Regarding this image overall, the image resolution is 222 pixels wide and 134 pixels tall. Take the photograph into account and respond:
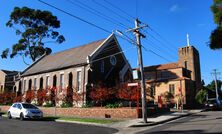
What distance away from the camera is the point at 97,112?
92.8 ft

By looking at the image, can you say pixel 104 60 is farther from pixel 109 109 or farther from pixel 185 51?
pixel 185 51

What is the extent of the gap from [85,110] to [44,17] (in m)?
35.2

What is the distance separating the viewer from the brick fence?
2617 centimetres

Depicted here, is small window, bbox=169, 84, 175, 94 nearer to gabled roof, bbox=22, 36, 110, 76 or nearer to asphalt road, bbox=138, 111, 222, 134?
gabled roof, bbox=22, 36, 110, 76

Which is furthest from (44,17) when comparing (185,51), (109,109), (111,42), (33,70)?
(109,109)

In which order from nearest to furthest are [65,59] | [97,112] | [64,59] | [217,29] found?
[217,29] → [97,112] → [65,59] → [64,59]

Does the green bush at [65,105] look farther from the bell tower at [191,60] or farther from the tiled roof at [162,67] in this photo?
the bell tower at [191,60]

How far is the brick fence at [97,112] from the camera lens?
26172 mm

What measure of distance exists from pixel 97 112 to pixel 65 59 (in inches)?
706

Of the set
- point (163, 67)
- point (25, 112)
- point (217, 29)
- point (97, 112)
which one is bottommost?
point (97, 112)

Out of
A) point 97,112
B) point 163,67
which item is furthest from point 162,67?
point 97,112

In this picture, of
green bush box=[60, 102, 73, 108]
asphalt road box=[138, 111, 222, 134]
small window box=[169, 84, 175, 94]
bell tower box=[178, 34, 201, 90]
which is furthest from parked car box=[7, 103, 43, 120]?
bell tower box=[178, 34, 201, 90]

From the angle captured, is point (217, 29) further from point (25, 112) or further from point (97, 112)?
point (25, 112)

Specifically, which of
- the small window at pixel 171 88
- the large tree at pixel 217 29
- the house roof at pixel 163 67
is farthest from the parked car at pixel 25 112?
the house roof at pixel 163 67
